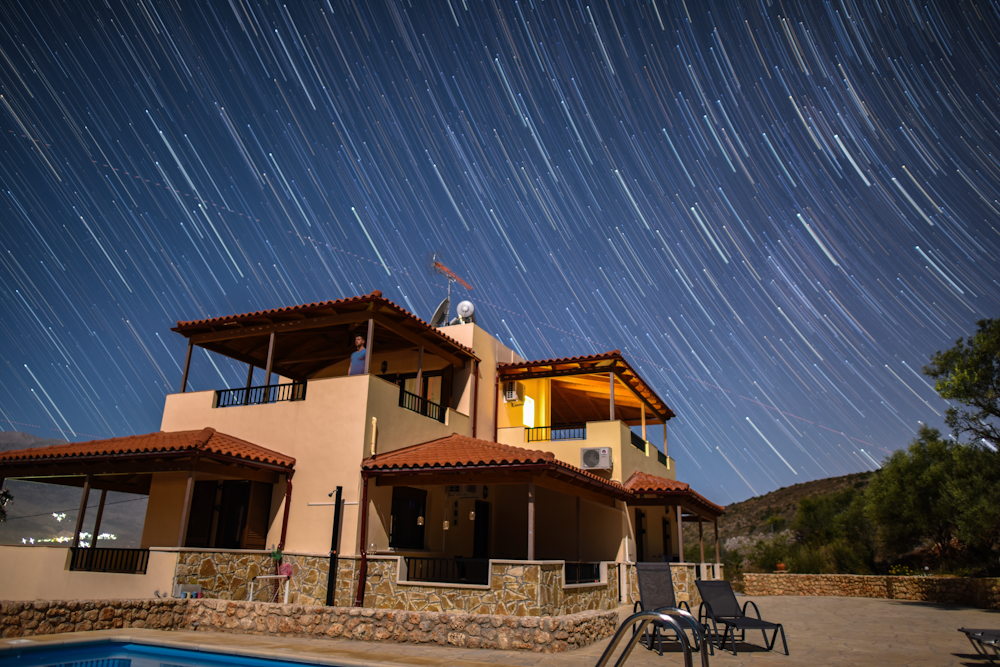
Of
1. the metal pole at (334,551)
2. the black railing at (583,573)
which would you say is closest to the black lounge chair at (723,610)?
the black railing at (583,573)

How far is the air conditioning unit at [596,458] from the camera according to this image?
17.6 meters

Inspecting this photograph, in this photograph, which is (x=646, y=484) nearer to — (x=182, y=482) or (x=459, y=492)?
(x=459, y=492)

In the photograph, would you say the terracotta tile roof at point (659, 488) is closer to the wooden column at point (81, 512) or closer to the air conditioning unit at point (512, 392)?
the air conditioning unit at point (512, 392)

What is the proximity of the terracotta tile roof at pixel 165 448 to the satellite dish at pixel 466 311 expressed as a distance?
26.7ft

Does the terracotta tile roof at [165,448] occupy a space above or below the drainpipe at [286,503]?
above

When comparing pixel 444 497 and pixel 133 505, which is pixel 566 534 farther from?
pixel 133 505

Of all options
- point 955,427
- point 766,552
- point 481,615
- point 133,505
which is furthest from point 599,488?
point 133,505

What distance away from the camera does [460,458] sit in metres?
12.8

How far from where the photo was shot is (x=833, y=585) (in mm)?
24188

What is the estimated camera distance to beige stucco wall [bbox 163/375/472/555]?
42.5 ft

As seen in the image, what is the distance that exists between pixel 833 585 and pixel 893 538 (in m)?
2.83

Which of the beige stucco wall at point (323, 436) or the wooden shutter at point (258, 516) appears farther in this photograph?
the wooden shutter at point (258, 516)

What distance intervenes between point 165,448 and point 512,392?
32.3 ft

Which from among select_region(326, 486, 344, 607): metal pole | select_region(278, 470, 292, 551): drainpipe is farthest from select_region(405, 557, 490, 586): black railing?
select_region(278, 470, 292, 551): drainpipe
